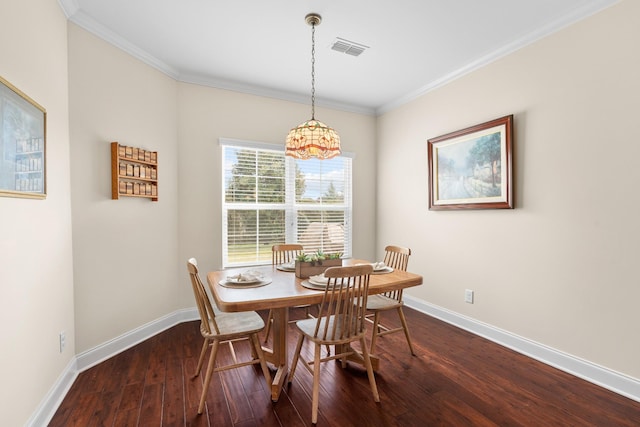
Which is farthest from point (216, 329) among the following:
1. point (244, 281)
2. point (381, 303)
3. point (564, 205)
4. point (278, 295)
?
point (564, 205)

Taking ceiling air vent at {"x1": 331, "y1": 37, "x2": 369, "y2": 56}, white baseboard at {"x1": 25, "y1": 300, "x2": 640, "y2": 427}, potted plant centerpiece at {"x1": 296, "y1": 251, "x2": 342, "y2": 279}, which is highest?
ceiling air vent at {"x1": 331, "y1": 37, "x2": 369, "y2": 56}

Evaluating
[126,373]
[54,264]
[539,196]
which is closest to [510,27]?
[539,196]

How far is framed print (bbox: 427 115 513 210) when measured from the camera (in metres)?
2.86

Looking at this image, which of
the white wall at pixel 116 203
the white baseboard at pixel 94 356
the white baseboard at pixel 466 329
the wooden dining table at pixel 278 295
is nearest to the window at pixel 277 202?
the white wall at pixel 116 203

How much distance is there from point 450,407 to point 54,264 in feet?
9.24

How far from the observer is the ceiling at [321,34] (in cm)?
231

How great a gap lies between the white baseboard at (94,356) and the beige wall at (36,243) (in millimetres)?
57

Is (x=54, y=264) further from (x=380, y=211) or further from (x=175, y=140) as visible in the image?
(x=380, y=211)

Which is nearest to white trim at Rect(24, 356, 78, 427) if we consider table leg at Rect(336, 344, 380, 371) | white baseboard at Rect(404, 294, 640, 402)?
table leg at Rect(336, 344, 380, 371)

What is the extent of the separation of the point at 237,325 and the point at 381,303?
4.05 feet

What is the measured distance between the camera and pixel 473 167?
317 centimetres

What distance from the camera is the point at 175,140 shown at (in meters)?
3.39

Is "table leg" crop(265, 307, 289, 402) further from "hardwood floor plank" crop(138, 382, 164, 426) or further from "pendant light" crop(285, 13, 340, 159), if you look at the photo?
"pendant light" crop(285, 13, 340, 159)

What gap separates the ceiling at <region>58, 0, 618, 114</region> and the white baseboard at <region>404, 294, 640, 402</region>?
2.68 metres
